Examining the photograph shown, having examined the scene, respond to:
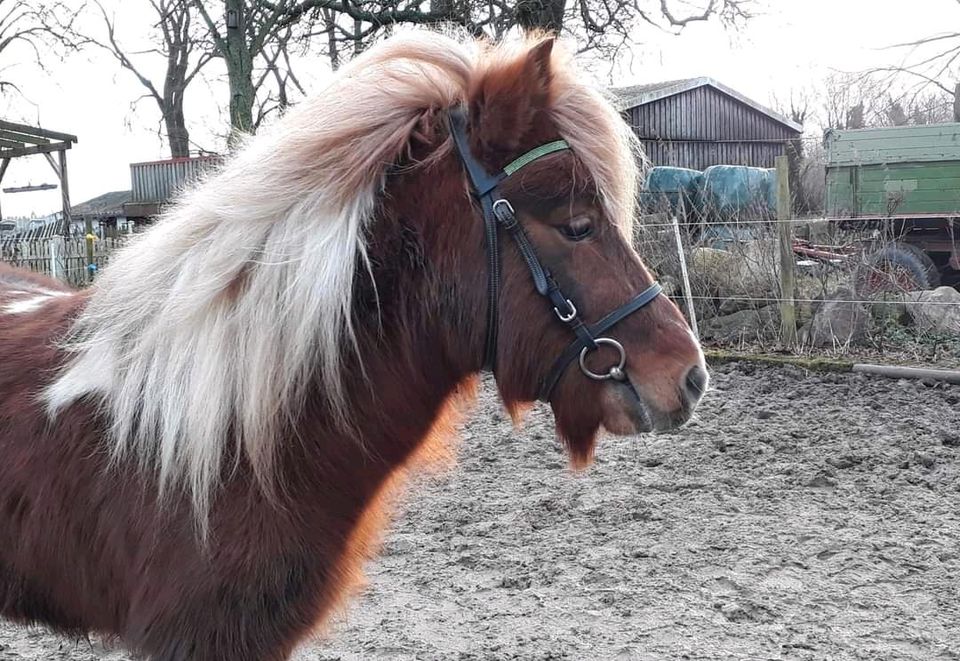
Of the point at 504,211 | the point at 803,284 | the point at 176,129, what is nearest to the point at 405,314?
the point at 504,211

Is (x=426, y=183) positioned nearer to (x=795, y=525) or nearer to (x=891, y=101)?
(x=795, y=525)

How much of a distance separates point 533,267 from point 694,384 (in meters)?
0.42

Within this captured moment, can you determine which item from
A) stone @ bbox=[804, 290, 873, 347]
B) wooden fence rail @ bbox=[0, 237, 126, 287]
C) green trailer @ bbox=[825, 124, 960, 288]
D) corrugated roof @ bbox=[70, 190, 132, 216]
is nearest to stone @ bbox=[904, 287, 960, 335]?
stone @ bbox=[804, 290, 873, 347]

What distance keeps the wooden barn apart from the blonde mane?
21525mm

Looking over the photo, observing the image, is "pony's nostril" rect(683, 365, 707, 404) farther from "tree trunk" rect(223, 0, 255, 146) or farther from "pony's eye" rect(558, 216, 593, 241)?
"tree trunk" rect(223, 0, 255, 146)

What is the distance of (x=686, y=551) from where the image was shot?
13.0 ft

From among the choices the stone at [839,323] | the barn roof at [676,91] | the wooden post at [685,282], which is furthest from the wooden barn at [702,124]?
the stone at [839,323]

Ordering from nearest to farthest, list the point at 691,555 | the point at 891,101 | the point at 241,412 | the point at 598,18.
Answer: the point at 241,412 < the point at 691,555 < the point at 598,18 < the point at 891,101

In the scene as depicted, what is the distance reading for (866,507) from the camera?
14.5ft

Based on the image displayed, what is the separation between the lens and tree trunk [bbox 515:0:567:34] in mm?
12789

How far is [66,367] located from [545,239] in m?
1.15

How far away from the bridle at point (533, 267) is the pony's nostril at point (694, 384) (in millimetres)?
131

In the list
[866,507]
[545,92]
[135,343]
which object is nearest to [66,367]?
[135,343]

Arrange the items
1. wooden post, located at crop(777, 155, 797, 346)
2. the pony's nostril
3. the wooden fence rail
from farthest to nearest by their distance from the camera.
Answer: the wooden fence rail
wooden post, located at crop(777, 155, 797, 346)
the pony's nostril
